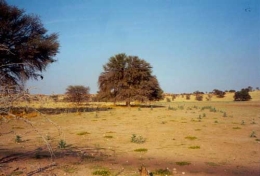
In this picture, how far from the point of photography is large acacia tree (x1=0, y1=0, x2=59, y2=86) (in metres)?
22.2

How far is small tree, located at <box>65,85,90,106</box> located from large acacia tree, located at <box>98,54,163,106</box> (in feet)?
12.8

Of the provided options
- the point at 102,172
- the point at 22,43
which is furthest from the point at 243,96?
the point at 102,172

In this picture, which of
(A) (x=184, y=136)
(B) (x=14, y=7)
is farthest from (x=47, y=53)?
(A) (x=184, y=136)

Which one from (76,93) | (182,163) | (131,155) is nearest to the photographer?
(182,163)

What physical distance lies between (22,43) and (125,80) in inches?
797

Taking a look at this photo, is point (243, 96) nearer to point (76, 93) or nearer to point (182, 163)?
point (76, 93)

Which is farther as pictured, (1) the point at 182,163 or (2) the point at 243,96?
(2) the point at 243,96

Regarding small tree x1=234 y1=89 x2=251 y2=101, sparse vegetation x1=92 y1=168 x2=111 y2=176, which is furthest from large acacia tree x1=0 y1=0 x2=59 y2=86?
small tree x1=234 y1=89 x2=251 y2=101

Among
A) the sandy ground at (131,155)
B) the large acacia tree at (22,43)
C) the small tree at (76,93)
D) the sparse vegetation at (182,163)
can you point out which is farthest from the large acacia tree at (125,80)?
the sparse vegetation at (182,163)

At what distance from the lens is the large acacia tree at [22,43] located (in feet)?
72.8

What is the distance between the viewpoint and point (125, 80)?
41.7 meters

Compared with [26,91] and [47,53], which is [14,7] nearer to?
[47,53]

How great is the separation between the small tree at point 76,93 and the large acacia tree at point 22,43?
18.5 metres

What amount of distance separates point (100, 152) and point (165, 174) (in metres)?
3.27
